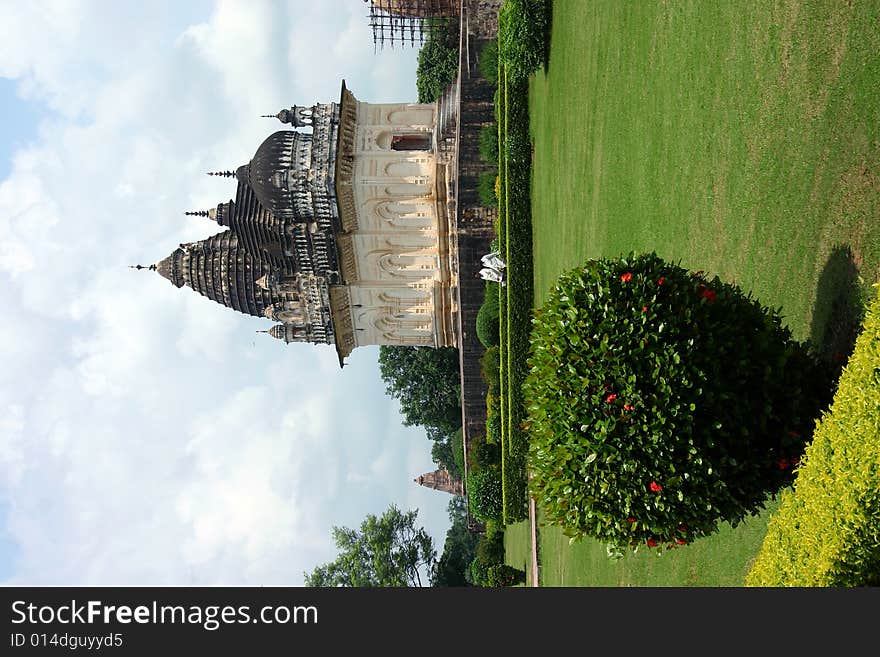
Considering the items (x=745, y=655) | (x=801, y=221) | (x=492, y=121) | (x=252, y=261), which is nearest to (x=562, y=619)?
(x=745, y=655)

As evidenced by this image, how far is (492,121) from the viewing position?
3578 cm

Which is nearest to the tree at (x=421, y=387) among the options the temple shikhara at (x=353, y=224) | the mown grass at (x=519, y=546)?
the temple shikhara at (x=353, y=224)

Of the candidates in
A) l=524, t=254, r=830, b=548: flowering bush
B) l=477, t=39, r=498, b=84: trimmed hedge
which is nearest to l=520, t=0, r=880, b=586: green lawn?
l=524, t=254, r=830, b=548: flowering bush

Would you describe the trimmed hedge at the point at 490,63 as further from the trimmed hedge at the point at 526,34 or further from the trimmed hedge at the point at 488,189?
the trimmed hedge at the point at 526,34

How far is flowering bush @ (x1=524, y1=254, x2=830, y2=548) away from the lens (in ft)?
36.0

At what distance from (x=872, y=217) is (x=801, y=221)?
170 cm

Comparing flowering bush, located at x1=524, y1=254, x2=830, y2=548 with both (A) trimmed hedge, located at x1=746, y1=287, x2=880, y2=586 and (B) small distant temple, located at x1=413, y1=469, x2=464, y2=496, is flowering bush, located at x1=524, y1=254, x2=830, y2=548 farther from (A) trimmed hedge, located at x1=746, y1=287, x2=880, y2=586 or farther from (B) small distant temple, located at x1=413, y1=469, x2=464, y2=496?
(B) small distant temple, located at x1=413, y1=469, x2=464, y2=496

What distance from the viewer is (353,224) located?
37469 millimetres

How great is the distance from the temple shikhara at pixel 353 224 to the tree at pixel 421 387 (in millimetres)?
17998

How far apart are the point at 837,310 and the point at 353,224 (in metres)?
28.2

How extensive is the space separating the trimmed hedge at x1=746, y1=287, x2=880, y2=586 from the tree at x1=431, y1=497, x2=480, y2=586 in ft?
130

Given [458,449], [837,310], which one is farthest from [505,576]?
[458,449]

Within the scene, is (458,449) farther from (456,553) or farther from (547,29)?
(547,29)

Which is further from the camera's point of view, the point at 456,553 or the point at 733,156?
the point at 456,553
